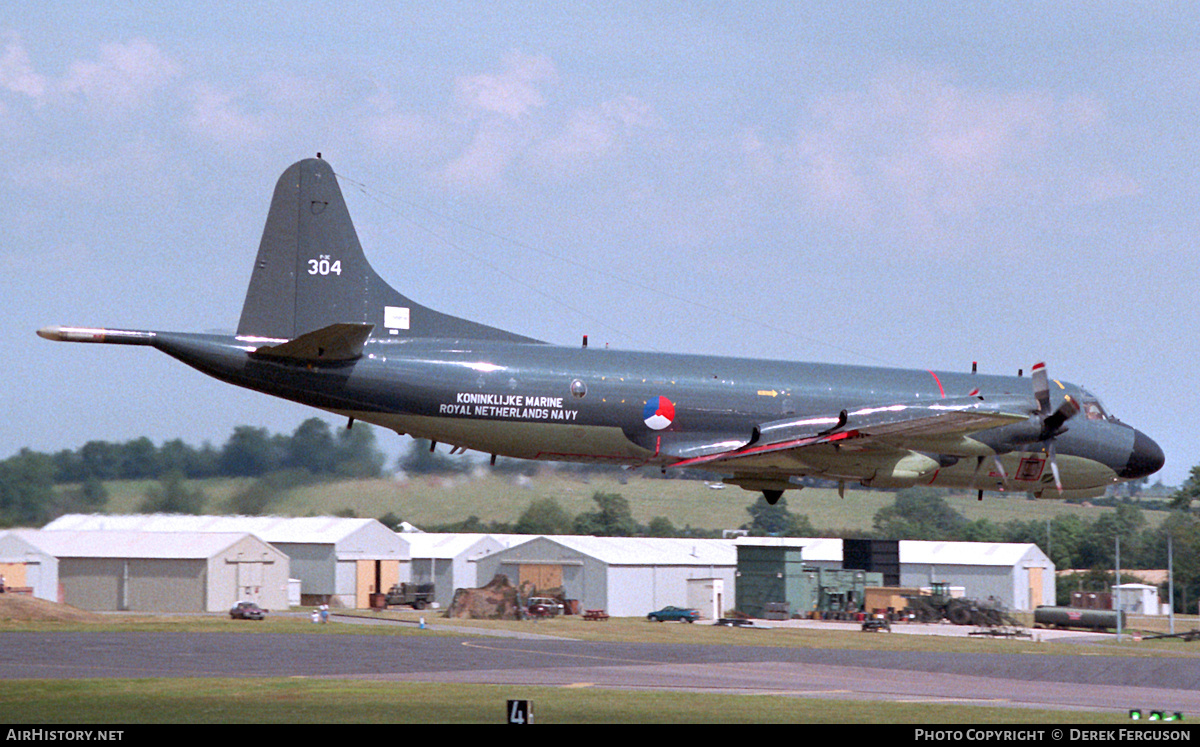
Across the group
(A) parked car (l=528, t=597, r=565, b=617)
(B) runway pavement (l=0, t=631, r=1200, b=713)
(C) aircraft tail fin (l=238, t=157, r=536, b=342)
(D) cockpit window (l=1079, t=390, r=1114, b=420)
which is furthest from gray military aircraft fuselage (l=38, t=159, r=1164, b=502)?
(A) parked car (l=528, t=597, r=565, b=617)

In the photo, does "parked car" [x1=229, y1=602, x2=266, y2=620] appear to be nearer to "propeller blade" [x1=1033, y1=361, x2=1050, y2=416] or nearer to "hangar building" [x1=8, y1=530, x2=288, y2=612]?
"hangar building" [x1=8, y1=530, x2=288, y2=612]

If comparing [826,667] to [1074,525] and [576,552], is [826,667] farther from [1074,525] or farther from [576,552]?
[1074,525]

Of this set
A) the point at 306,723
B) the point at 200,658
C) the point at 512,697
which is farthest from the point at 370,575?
the point at 306,723

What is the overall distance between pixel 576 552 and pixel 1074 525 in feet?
146

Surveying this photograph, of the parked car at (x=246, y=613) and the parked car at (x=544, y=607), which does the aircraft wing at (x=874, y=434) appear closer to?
the parked car at (x=246, y=613)

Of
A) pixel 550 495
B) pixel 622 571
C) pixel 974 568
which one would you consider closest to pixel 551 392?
pixel 550 495

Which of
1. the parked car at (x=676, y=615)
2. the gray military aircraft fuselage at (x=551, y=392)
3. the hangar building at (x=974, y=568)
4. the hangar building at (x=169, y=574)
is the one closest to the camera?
the gray military aircraft fuselage at (x=551, y=392)

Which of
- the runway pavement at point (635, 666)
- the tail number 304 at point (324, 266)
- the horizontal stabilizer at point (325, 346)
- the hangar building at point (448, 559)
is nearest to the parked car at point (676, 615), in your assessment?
the hangar building at point (448, 559)

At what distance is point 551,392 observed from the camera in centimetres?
2942

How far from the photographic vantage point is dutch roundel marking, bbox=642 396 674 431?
29.9 m

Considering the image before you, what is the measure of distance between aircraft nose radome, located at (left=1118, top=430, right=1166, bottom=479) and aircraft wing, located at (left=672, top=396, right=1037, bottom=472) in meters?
4.93

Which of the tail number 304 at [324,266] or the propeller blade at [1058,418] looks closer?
the tail number 304 at [324,266]

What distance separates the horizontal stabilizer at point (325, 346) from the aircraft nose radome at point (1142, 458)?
67.1ft

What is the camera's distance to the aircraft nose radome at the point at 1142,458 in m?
34.1
